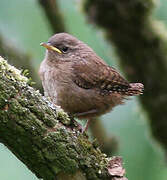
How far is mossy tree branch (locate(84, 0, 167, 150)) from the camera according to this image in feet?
15.5

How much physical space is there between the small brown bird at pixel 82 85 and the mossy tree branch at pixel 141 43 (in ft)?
2.56

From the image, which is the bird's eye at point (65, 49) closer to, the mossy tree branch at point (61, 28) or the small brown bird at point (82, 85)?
the small brown bird at point (82, 85)

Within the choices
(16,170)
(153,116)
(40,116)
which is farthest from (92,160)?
(16,170)

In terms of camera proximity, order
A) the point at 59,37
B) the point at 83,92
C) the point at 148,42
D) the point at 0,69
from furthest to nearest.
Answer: the point at 148,42, the point at 59,37, the point at 83,92, the point at 0,69

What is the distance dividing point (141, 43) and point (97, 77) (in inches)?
44.1

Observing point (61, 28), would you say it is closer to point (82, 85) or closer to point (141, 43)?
point (141, 43)

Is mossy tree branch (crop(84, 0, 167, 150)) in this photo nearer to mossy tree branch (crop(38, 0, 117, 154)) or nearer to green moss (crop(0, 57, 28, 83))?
mossy tree branch (crop(38, 0, 117, 154))

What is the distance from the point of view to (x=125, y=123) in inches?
260

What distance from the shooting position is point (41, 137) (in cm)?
260

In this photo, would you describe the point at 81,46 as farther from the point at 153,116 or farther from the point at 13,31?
the point at 13,31

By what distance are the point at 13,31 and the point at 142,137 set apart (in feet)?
8.05

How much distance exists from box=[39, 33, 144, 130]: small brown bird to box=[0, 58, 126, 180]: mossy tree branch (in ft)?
3.04

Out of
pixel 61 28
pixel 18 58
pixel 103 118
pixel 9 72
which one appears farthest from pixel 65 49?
pixel 103 118

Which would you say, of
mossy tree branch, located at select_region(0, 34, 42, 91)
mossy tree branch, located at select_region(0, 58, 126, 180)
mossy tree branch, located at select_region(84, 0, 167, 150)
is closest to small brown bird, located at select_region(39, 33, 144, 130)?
mossy tree branch, located at select_region(0, 34, 42, 91)
